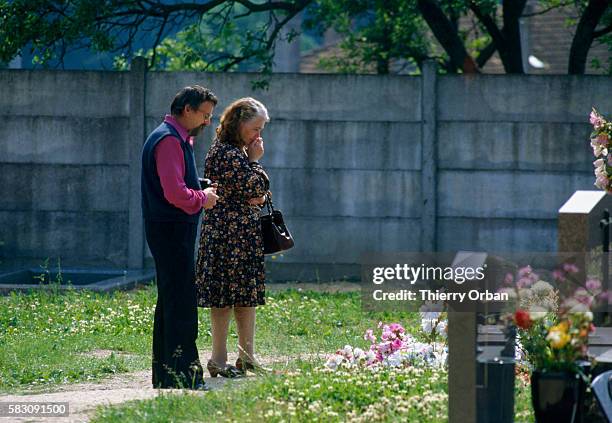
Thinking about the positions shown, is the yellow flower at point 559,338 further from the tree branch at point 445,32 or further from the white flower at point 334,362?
the tree branch at point 445,32

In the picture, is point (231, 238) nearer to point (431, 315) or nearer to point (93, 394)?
point (93, 394)

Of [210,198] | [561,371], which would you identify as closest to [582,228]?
[210,198]

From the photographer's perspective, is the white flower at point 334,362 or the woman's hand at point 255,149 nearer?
the white flower at point 334,362

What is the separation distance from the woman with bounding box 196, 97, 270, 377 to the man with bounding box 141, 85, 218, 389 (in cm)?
57

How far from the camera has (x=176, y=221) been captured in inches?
312

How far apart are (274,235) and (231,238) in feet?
1.01

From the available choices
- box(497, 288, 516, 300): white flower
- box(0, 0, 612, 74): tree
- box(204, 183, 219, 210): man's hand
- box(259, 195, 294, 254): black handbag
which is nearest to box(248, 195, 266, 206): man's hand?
box(259, 195, 294, 254): black handbag

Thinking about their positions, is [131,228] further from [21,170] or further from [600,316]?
[600,316]

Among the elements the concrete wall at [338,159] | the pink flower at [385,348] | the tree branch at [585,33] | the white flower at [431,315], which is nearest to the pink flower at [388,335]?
the pink flower at [385,348]

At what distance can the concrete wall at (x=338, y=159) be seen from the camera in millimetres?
13930

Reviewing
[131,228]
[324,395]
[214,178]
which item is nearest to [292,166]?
[131,228]

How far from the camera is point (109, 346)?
1009cm

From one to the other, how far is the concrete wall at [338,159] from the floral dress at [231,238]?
5376 mm

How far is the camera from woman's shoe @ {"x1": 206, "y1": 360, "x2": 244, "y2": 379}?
8.59m
